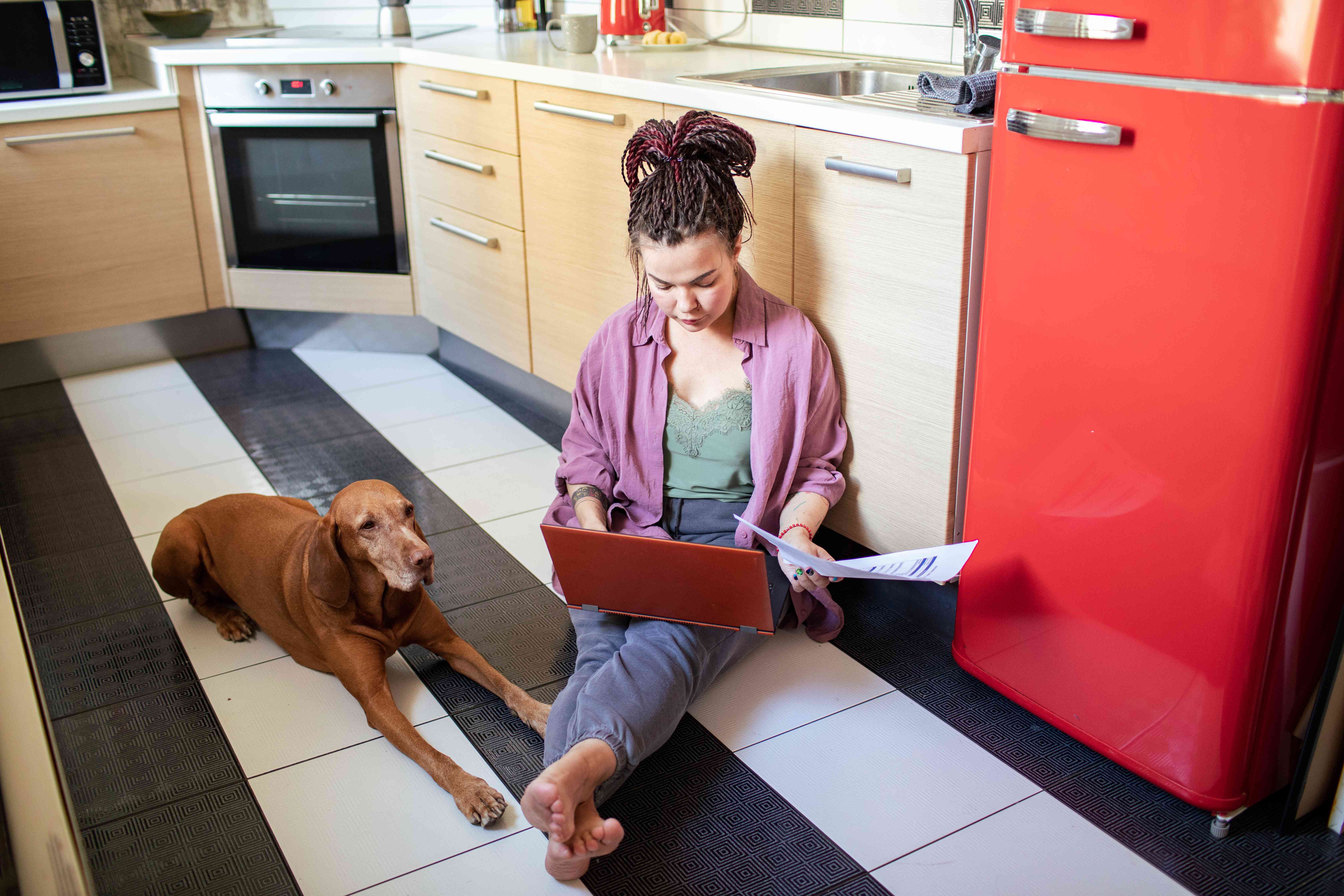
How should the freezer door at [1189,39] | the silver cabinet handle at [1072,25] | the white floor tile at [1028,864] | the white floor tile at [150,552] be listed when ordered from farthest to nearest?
1. the white floor tile at [150,552]
2. the white floor tile at [1028,864]
3. the silver cabinet handle at [1072,25]
4. the freezer door at [1189,39]

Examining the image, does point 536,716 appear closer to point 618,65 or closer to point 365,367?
point 618,65

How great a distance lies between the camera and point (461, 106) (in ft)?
9.40

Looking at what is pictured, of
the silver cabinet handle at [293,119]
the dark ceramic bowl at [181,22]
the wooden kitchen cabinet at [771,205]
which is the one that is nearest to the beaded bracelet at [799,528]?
the wooden kitchen cabinet at [771,205]

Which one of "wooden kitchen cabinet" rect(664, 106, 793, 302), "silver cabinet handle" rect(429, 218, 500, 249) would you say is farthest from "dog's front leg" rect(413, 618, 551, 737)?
"silver cabinet handle" rect(429, 218, 500, 249)

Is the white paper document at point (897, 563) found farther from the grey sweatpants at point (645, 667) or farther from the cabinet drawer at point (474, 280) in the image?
the cabinet drawer at point (474, 280)

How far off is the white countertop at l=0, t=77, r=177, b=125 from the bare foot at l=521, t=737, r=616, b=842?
2.60 m

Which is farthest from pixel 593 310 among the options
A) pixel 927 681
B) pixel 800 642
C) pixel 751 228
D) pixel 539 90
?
pixel 927 681

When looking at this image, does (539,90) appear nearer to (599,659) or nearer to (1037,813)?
(599,659)

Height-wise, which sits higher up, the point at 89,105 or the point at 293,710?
the point at 89,105

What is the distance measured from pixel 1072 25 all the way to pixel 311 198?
8.43ft

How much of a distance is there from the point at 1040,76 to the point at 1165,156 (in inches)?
8.4

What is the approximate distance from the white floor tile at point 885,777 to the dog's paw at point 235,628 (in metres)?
0.95

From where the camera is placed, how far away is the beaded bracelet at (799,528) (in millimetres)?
1768

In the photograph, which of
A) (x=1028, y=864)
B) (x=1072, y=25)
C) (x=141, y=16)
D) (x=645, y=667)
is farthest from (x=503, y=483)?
(x=141, y=16)
